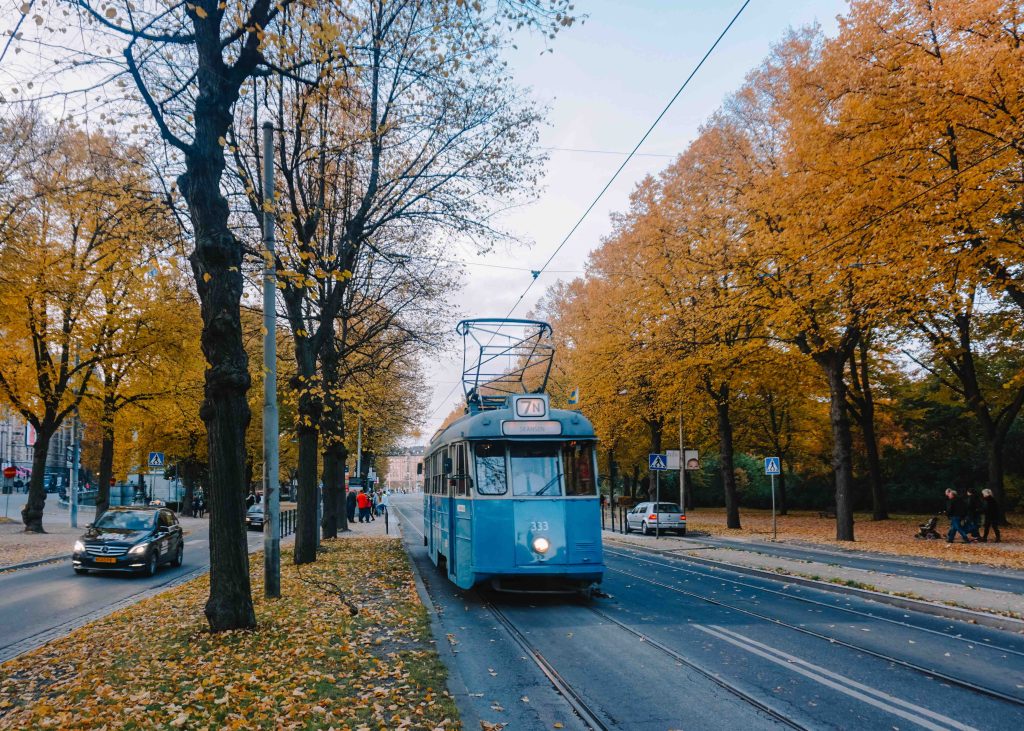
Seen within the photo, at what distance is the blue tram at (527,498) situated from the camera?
11.6m

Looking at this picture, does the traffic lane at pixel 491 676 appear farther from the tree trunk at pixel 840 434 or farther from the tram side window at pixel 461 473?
the tree trunk at pixel 840 434

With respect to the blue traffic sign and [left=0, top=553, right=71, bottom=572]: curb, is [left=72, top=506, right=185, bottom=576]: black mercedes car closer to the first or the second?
[left=0, top=553, right=71, bottom=572]: curb

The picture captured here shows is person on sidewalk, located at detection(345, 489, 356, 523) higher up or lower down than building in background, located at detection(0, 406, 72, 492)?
lower down

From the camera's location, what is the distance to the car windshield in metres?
18.4

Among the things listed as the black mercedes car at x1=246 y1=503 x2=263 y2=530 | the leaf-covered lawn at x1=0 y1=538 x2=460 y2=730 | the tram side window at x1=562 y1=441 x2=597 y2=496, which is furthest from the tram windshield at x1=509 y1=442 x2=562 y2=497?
the black mercedes car at x1=246 y1=503 x2=263 y2=530

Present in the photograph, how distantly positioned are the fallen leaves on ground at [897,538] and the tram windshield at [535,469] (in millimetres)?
12327

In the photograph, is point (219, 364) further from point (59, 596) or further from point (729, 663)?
point (59, 596)

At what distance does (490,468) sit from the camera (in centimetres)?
1206

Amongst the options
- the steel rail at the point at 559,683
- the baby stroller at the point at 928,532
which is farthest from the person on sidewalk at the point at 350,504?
the steel rail at the point at 559,683

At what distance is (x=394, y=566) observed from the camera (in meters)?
17.0

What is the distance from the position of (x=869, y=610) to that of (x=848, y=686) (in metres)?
4.99

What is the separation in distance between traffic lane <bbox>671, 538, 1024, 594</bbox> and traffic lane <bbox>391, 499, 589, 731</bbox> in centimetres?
921

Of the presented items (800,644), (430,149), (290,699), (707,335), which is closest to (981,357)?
(707,335)

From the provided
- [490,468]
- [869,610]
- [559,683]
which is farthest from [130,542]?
[869,610]
